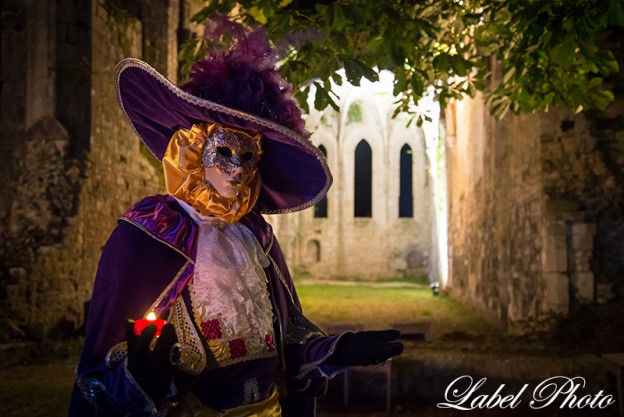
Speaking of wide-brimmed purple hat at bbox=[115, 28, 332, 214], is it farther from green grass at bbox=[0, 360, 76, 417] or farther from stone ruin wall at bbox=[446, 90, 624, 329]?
stone ruin wall at bbox=[446, 90, 624, 329]

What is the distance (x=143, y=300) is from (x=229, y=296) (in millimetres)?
297

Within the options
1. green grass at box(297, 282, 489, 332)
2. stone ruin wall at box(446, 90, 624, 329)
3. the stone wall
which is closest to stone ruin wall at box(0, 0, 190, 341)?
green grass at box(297, 282, 489, 332)

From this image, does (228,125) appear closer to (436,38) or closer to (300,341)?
(300,341)

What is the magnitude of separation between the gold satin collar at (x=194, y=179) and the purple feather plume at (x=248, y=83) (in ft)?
0.48

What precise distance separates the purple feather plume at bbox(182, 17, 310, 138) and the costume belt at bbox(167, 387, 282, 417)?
41.5 inches

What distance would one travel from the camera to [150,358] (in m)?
1.55

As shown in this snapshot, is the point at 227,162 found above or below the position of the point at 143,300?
above

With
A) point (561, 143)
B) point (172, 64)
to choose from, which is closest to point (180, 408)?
point (561, 143)

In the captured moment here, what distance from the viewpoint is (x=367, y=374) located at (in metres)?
5.44

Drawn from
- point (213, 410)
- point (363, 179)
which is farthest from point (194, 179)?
point (363, 179)

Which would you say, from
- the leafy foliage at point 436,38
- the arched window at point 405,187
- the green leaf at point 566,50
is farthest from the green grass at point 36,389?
the arched window at point 405,187

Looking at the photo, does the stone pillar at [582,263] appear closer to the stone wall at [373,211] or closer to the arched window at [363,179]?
the stone wall at [373,211]

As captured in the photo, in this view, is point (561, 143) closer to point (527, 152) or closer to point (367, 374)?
point (527, 152)

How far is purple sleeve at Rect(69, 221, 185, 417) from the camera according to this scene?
1.64m
